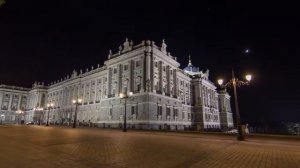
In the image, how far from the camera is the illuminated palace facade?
41.6m

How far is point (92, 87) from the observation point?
64000 millimetres

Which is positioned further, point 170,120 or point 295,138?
point 170,120

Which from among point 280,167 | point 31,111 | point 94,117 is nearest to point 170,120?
point 94,117

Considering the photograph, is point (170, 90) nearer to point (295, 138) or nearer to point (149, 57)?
point (149, 57)

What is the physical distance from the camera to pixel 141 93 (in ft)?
135

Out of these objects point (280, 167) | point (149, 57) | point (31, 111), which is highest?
point (149, 57)

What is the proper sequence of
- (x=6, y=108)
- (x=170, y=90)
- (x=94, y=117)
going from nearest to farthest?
(x=170, y=90) < (x=94, y=117) < (x=6, y=108)

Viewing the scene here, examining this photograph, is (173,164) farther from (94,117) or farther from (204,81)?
(204,81)

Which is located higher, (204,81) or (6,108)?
(204,81)

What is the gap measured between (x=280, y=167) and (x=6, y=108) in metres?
115

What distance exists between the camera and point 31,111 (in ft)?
312

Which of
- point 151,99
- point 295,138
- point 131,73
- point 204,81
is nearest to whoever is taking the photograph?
point 295,138

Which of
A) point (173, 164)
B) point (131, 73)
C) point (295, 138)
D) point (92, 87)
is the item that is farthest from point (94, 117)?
point (173, 164)

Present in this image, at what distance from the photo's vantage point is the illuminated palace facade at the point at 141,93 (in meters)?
41.6
